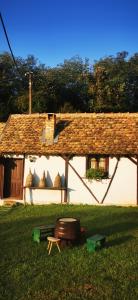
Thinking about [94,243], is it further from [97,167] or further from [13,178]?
[13,178]

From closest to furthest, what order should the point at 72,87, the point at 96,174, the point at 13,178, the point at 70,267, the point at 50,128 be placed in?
the point at 70,267 < the point at 96,174 < the point at 13,178 < the point at 50,128 < the point at 72,87

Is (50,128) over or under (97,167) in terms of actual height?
over

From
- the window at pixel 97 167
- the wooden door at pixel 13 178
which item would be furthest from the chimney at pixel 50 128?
the window at pixel 97 167

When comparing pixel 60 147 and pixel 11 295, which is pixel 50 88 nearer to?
pixel 60 147

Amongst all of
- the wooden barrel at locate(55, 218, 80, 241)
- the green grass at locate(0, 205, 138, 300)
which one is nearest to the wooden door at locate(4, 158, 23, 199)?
the green grass at locate(0, 205, 138, 300)

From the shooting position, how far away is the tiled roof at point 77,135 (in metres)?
21.4

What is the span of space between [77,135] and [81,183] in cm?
301

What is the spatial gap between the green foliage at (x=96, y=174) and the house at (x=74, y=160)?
220mm

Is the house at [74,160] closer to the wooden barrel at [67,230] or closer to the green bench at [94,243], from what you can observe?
the wooden barrel at [67,230]

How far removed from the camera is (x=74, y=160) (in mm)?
21438

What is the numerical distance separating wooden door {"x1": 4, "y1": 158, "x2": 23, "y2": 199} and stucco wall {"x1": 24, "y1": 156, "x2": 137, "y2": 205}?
53 centimetres

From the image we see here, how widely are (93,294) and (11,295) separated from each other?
170 centimetres

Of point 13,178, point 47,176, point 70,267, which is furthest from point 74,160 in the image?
point 70,267

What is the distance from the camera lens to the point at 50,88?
51.2 m
